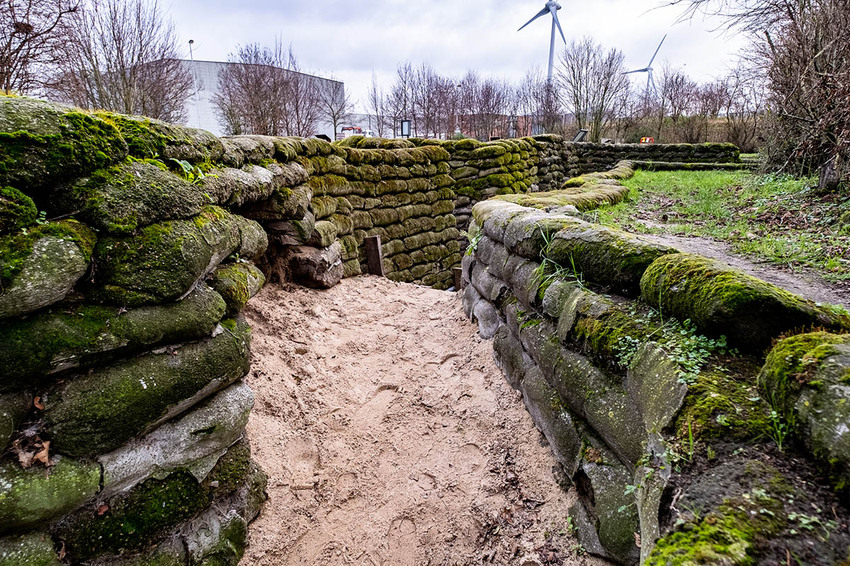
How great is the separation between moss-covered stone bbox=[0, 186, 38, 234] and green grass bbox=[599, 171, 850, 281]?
4211 millimetres

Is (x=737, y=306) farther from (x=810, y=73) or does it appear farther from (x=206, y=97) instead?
(x=206, y=97)

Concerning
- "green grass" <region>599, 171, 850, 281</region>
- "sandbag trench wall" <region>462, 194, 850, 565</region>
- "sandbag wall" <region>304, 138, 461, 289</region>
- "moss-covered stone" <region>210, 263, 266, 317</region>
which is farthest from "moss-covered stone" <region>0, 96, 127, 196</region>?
"green grass" <region>599, 171, 850, 281</region>

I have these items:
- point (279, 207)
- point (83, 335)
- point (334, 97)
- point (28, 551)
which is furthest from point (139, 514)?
point (334, 97)

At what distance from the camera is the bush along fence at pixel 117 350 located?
142 cm

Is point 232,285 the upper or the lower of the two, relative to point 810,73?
lower

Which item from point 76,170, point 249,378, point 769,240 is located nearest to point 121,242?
point 76,170

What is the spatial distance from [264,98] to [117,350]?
17.2 meters

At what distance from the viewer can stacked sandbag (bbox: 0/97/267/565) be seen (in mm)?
1421

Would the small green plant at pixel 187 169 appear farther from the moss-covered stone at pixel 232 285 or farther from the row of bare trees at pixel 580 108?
the row of bare trees at pixel 580 108

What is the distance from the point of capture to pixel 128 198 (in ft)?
5.72

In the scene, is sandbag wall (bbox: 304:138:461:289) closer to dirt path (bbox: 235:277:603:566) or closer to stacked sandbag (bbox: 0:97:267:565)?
dirt path (bbox: 235:277:603:566)

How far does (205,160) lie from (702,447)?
2.77 m

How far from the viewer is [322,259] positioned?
4.74m

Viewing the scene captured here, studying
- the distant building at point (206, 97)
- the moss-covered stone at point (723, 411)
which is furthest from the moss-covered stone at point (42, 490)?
the distant building at point (206, 97)
